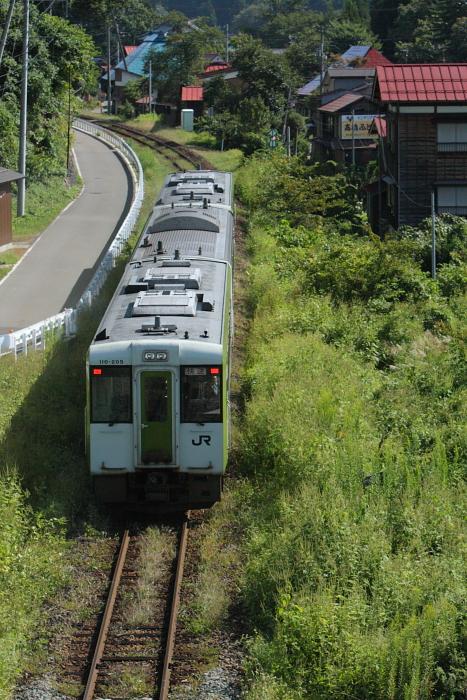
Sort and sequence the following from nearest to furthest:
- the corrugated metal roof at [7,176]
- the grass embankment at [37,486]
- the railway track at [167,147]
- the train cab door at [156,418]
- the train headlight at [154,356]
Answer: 1. the grass embankment at [37,486]
2. the train headlight at [154,356]
3. the train cab door at [156,418]
4. the corrugated metal roof at [7,176]
5. the railway track at [167,147]

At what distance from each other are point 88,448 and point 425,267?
1658 centimetres

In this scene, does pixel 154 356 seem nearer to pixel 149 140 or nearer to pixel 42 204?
pixel 42 204

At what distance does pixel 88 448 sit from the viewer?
12.6 metres

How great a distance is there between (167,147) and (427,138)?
1929 centimetres

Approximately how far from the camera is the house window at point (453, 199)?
3206cm

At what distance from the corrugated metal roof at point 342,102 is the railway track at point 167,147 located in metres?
7.37

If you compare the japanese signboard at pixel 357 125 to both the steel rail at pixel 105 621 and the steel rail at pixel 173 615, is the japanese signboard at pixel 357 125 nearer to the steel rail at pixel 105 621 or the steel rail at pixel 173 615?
the steel rail at pixel 173 615

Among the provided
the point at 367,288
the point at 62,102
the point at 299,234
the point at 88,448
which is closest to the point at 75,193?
the point at 62,102

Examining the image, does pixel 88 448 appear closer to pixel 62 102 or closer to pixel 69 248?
pixel 69 248

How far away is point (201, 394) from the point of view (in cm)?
1214

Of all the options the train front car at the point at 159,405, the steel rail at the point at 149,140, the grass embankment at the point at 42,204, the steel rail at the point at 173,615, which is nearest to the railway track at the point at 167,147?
the steel rail at the point at 149,140

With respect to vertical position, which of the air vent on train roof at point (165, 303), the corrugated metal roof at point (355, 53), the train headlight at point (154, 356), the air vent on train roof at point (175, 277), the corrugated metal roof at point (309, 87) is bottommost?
the train headlight at point (154, 356)

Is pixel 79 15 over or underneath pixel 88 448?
over

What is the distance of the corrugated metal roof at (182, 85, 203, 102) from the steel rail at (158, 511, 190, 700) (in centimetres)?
5086
